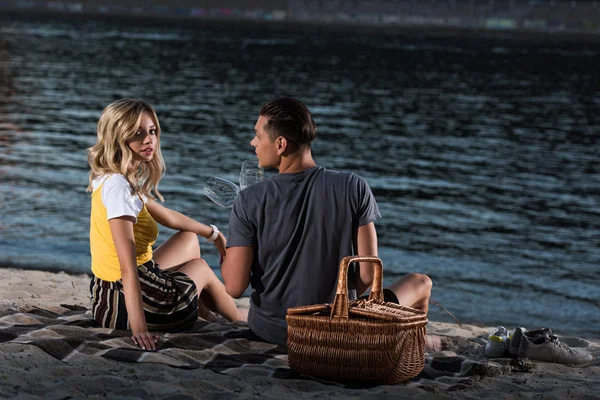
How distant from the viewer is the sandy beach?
4.02m

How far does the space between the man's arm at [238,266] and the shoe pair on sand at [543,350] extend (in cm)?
180

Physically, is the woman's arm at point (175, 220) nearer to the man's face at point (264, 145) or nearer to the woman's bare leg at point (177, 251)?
the woman's bare leg at point (177, 251)

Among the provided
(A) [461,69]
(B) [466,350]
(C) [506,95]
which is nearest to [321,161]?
(B) [466,350]

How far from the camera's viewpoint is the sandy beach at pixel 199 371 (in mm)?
4020

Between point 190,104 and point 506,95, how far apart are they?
45.7 ft

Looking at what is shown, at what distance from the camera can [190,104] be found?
28344mm

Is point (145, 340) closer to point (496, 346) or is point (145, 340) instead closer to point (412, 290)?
point (412, 290)

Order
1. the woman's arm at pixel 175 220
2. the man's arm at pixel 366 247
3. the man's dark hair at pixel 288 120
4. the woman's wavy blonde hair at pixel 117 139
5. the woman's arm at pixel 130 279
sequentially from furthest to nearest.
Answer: the woman's arm at pixel 175 220, the woman's wavy blonde hair at pixel 117 139, the woman's arm at pixel 130 279, the man's arm at pixel 366 247, the man's dark hair at pixel 288 120

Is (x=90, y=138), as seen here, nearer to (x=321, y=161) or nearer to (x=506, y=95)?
(x=321, y=161)

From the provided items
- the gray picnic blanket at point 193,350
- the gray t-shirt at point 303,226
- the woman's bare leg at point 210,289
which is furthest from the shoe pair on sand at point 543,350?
the woman's bare leg at point 210,289

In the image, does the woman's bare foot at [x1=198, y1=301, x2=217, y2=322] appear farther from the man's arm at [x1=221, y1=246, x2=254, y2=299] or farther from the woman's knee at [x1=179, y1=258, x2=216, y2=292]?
the man's arm at [x1=221, y1=246, x2=254, y2=299]

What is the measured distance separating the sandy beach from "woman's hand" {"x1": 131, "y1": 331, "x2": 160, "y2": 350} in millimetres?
51

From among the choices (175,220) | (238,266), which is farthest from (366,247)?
(175,220)

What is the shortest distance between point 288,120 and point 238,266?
765 millimetres
